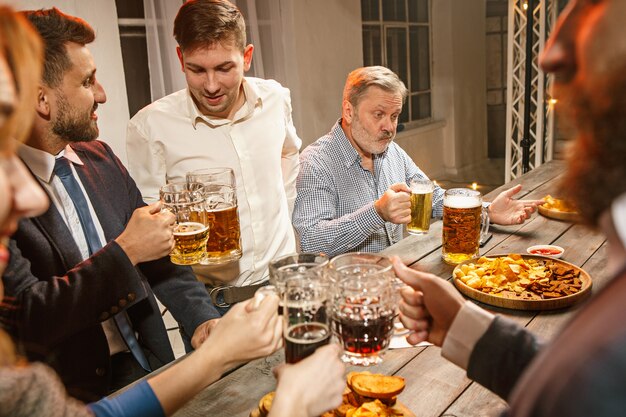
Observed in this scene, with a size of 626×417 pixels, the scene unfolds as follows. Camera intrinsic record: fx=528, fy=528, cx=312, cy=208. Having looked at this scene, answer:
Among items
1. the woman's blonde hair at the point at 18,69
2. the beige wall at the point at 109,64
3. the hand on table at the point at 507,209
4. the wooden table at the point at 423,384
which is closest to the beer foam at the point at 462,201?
the wooden table at the point at 423,384

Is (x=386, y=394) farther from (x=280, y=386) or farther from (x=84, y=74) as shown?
(x=84, y=74)

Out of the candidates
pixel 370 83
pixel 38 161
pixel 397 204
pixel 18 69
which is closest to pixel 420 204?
pixel 397 204

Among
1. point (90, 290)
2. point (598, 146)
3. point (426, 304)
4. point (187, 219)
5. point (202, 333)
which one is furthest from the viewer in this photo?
point (202, 333)

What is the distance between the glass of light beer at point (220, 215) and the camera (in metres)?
1.66

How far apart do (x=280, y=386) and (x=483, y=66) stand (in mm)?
9932

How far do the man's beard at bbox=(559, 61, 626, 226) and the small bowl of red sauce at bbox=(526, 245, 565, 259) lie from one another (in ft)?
5.19

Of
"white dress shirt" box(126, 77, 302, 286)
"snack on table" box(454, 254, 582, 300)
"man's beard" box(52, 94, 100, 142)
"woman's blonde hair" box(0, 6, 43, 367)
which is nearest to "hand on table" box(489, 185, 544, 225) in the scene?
"snack on table" box(454, 254, 582, 300)

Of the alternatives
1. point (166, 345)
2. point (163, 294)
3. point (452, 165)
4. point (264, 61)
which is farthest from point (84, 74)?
point (452, 165)

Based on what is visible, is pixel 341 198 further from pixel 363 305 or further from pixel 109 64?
pixel 109 64

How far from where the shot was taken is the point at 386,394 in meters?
1.17

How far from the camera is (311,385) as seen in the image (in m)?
1.00

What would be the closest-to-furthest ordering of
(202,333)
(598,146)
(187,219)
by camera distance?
(598,146), (187,219), (202,333)

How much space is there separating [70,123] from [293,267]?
108cm

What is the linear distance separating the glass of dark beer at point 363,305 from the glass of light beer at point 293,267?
0.09 ft
